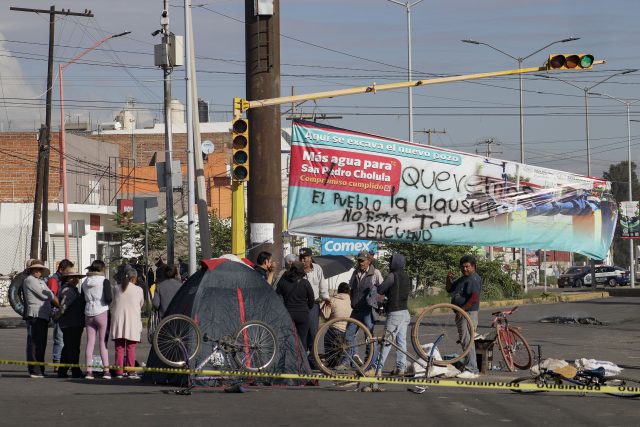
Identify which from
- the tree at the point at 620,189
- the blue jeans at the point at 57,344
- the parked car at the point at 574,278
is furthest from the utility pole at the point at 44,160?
the tree at the point at 620,189

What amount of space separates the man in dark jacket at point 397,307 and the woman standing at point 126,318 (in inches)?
133

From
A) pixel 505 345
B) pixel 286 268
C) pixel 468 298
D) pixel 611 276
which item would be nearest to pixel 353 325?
pixel 286 268

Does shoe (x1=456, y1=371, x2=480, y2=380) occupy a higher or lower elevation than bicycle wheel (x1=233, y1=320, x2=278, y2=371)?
lower

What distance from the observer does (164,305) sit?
651 inches

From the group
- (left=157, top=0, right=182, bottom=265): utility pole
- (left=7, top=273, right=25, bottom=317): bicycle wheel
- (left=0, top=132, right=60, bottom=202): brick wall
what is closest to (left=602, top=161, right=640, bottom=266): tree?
(left=0, top=132, right=60, bottom=202): brick wall

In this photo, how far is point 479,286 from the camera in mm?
16391

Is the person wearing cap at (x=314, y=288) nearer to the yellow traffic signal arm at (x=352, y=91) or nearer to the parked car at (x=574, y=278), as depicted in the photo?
the yellow traffic signal arm at (x=352, y=91)

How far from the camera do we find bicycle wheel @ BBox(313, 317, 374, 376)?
15.1 metres

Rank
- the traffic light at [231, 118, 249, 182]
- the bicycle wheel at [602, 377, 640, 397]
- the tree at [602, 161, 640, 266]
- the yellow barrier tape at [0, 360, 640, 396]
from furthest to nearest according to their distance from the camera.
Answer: the tree at [602, 161, 640, 266], the traffic light at [231, 118, 249, 182], the yellow barrier tape at [0, 360, 640, 396], the bicycle wheel at [602, 377, 640, 397]

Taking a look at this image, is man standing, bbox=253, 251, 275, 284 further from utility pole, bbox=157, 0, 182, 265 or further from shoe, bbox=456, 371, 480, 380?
utility pole, bbox=157, 0, 182, 265

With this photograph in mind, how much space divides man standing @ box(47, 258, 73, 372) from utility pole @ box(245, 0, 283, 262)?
3.49m

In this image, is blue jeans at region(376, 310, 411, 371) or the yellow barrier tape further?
blue jeans at region(376, 310, 411, 371)

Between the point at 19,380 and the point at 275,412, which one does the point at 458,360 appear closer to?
the point at 275,412

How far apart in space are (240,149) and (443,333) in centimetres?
507
